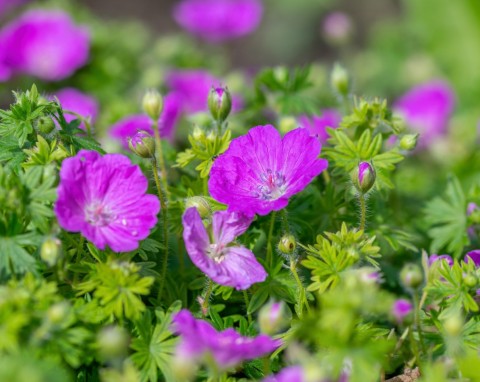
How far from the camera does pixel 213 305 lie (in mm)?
1721

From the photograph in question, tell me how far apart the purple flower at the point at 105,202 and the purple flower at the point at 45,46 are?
1664 mm

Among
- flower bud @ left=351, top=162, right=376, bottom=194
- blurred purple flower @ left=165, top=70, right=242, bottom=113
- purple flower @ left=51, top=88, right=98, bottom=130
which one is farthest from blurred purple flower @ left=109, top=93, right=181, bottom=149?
flower bud @ left=351, top=162, right=376, bottom=194

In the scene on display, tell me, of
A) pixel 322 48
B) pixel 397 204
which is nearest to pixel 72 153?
pixel 397 204

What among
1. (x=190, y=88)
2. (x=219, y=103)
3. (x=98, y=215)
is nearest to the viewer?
(x=98, y=215)

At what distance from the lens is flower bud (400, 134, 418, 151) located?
1.87 metres

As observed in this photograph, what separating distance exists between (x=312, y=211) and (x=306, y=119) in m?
0.75

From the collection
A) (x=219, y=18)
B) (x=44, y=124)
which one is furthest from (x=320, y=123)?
(x=219, y=18)

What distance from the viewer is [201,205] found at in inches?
64.8

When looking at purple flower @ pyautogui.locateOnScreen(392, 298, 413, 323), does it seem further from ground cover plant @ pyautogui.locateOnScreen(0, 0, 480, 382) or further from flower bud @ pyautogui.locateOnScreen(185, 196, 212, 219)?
flower bud @ pyautogui.locateOnScreen(185, 196, 212, 219)

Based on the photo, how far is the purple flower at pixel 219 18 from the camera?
3.94 meters

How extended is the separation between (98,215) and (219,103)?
46 centimetres

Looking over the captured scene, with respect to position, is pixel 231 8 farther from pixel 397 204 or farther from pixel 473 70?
pixel 397 204

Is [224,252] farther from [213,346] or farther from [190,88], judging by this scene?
[190,88]

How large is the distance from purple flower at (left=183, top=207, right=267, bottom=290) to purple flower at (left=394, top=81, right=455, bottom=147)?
208 centimetres
